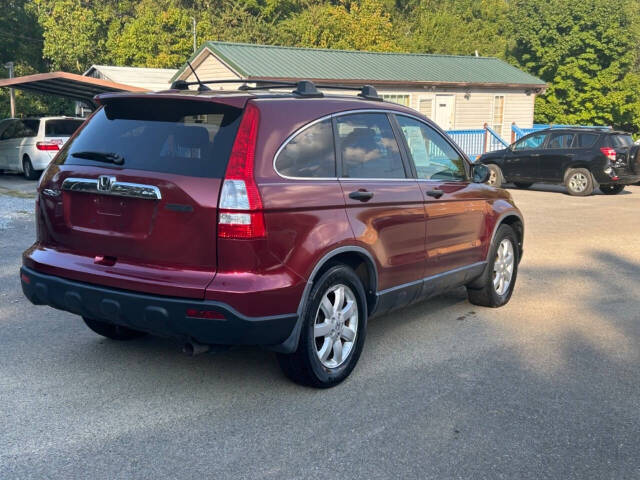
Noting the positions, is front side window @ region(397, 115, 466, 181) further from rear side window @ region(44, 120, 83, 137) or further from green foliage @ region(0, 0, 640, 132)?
green foliage @ region(0, 0, 640, 132)

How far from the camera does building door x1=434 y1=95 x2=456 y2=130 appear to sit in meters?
27.8

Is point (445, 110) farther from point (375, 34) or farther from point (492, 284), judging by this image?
point (492, 284)

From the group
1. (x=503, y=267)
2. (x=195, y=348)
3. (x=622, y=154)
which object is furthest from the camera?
(x=622, y=154)

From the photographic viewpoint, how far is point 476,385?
472 centimetres

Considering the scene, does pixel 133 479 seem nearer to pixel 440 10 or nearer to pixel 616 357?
pixel 616 357

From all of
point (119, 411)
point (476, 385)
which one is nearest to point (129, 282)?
point (119, 411)

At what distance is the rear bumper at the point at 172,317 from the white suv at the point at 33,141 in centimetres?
1470

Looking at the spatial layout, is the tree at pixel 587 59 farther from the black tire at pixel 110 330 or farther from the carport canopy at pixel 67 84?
the black tire at pixel 110 330

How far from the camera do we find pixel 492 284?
6629 millimetres

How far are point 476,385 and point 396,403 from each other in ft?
2.06

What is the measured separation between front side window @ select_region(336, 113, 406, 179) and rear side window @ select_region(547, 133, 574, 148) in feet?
46.1

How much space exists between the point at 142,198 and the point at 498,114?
27887 millimetres

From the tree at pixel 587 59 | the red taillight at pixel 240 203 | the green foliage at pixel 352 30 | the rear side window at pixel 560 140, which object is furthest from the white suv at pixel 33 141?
the tree at pixel 587 59

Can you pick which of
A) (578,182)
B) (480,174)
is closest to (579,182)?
(578,182)
